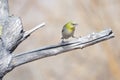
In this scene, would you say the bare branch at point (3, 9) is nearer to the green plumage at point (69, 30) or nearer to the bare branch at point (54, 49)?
the bare branch at point (54, 49)

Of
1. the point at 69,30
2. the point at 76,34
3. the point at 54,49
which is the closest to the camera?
the point at 54,49

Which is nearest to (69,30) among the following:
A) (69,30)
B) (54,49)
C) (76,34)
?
(69,30)

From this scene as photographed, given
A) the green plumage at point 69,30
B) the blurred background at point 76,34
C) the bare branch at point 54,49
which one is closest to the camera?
the bare branch at point 54,49

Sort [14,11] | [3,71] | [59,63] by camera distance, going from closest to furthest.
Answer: [3,71] < [14,11] < [59,63]

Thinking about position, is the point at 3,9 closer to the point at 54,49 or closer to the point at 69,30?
the point at 54,49

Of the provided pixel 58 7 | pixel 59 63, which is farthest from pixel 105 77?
pixel 58 7

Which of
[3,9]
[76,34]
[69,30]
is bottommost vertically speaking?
[76,34]

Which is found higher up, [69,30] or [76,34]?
[69,30]

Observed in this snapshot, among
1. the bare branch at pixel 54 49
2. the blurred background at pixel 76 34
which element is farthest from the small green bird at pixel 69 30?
the blurred background at pixel 76 34

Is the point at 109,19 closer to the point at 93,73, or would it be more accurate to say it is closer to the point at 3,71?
the point at 93,73
